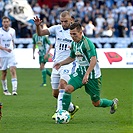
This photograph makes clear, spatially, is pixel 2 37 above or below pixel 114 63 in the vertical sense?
above

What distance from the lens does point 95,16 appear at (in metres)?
36.2

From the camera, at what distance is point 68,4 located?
126 ft

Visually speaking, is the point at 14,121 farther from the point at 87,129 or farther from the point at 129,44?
the point at 129,44

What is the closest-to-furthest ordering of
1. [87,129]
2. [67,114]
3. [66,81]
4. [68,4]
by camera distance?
[87,129] → [67,114] → [66,81] → [68,4]

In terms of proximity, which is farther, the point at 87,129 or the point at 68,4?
the point at 68,4

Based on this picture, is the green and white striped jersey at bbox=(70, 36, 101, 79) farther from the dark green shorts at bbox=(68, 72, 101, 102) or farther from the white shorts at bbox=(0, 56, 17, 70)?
the white shorts at bbox=(0, 56, 17, 70)

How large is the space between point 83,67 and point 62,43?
1417mm

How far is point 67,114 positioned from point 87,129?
92cm

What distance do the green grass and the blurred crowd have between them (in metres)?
14.2

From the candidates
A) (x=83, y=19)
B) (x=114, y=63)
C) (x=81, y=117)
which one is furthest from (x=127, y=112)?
(x=83, y=19)

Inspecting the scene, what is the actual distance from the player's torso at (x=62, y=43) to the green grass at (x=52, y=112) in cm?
134

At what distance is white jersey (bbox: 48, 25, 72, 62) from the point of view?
41.0 feet

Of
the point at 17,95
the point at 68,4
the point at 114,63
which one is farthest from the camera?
the point at 68,4

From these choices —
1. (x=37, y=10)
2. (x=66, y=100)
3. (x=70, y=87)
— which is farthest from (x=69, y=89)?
(x=37, y=10)
